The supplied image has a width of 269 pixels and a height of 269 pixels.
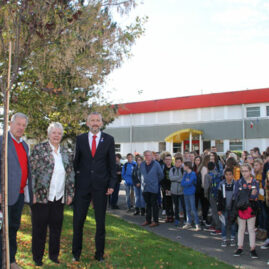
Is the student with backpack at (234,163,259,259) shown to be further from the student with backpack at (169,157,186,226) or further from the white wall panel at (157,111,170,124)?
the white wall panel at (157,111,170,124)

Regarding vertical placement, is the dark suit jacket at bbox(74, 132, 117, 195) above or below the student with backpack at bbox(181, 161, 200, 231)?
above

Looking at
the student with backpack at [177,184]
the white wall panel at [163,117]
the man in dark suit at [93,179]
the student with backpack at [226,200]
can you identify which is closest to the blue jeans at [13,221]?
the man in dark suit at [93,179]

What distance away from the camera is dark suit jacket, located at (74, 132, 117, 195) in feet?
17.7

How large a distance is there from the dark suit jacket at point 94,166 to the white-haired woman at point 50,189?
165mm

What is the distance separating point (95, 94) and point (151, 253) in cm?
761

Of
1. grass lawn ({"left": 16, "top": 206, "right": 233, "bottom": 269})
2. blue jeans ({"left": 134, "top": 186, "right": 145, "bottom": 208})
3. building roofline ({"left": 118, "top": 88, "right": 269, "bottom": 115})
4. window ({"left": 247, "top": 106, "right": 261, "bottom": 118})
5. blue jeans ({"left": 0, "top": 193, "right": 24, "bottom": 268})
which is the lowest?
grass lawn ({"left": 16, "top": 206, "right": 233, "bottom": 269})

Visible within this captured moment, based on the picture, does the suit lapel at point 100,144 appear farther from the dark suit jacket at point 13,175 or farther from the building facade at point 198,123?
the building facade at point 198,123

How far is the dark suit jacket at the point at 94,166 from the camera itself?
538cm

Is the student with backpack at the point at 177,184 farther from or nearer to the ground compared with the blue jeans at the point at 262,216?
farther from the ground

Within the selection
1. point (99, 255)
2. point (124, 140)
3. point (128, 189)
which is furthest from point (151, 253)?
point (124, 140)

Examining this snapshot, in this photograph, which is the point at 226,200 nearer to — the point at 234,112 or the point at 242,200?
the point at 242,200

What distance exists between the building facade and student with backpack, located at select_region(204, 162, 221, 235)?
2574 centimetres

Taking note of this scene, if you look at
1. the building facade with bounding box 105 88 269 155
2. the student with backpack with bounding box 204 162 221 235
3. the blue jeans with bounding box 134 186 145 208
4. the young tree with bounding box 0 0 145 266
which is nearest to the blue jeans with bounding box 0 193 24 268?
the young tree with bounding box 0 0 145 266

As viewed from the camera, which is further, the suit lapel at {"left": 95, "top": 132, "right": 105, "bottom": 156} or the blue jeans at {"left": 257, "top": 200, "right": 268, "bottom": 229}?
the blue jeans at {"left": 257, "top": 200, "right": 268, "bottom": 229}
